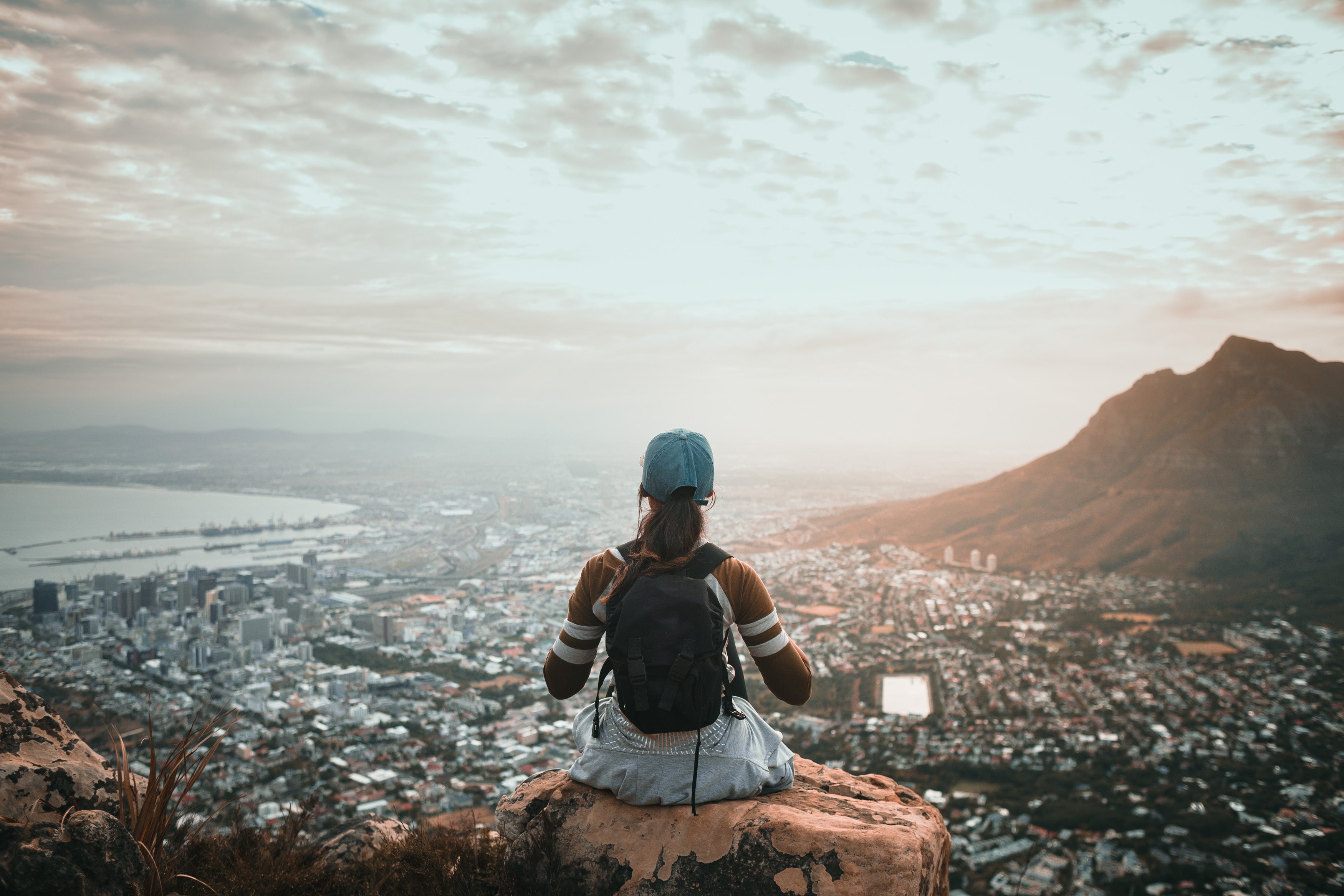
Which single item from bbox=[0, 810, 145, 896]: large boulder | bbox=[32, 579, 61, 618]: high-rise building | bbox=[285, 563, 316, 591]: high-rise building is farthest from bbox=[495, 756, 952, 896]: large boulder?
bbox=[285, 563, 316, 591]: high-rise building

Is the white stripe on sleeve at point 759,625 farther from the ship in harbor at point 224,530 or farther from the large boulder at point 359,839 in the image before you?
the ship in harbor at point 224,530

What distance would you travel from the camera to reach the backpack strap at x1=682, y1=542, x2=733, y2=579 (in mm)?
2582

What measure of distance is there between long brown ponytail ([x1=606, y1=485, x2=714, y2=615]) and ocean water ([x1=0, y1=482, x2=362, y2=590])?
31.1 metres

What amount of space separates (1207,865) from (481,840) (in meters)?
12.5

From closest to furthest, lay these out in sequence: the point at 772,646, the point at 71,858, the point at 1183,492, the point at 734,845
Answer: the point at 71,858, the point at 734,845, the point at 772,646, the point at 1183,492

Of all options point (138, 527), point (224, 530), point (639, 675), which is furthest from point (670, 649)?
point (138, 527)

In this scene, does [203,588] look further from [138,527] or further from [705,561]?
[705,561]

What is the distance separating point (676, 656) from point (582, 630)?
48 centimetres

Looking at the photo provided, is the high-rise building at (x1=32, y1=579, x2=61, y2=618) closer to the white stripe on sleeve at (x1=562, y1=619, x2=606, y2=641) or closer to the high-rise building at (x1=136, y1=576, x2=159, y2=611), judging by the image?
the high-rise building at (x1=136, y1=576, x2=159, y2=611)

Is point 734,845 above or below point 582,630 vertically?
below

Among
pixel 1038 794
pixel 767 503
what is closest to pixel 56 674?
pixel 1038 794

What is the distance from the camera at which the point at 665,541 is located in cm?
265

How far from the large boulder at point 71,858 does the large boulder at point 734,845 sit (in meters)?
1.43

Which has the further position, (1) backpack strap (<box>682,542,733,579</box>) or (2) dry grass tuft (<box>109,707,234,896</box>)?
(2) dry grass tuft (<box>109,707,234,896</box>)
